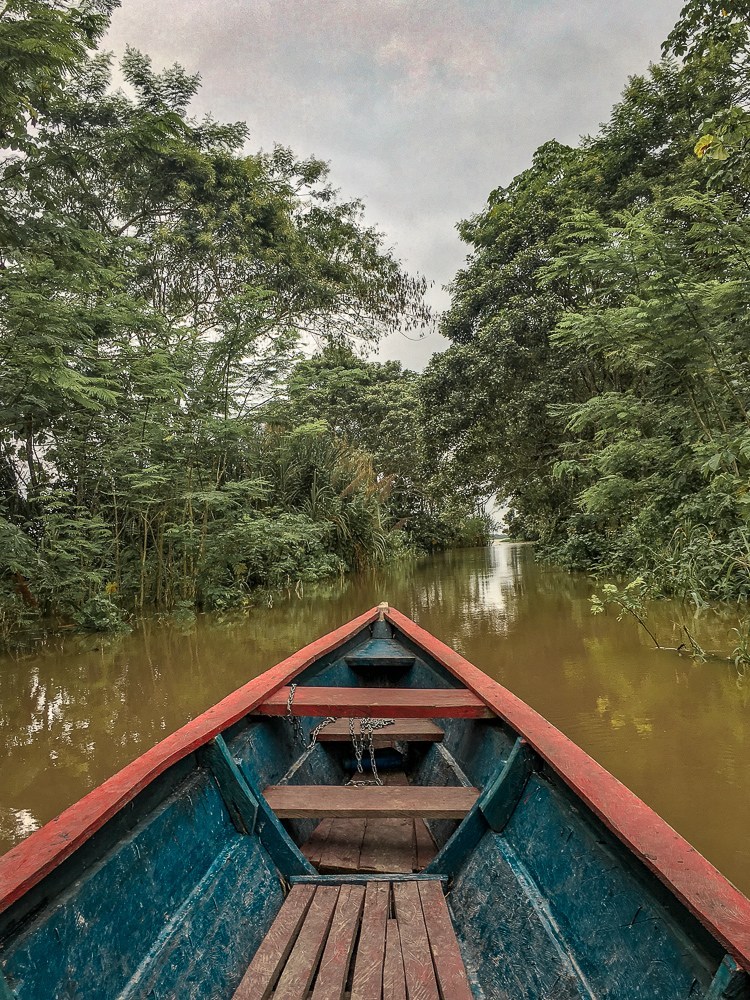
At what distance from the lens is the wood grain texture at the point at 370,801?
6.17ft

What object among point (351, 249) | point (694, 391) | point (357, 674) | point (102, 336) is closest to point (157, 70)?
point (351, 249)

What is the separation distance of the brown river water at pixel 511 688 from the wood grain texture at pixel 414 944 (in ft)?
3.62

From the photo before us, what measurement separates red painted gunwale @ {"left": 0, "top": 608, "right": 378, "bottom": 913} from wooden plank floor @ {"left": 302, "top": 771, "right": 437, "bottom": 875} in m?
0.58

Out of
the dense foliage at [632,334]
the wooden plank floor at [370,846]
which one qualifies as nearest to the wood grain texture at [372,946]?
the wooden plank floor at [370,846]

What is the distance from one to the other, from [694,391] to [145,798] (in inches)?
238

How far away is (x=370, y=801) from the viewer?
197 centimetres

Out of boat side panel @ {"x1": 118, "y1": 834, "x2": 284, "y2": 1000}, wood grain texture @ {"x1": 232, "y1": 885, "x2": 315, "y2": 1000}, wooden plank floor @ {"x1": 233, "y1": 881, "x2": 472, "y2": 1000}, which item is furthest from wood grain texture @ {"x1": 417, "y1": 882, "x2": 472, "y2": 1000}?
boat side panel @ {"x1": 118, "y1": 834, "x2": 284, "y2": 1000}

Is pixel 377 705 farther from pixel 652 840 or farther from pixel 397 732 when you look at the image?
pixel 652 840

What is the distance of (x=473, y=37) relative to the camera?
366 inches

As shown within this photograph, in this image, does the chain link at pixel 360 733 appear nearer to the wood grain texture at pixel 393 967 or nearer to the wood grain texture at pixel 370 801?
the wood grain texture at pixel 370 801

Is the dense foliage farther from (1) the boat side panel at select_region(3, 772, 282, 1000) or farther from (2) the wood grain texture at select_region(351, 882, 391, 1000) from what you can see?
(1) the boat side panel at select_region(3, 772, 282, 1000)

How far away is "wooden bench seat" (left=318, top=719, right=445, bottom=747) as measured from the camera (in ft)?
8.14

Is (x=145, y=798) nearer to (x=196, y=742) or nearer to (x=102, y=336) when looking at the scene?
(x=196, y=742)

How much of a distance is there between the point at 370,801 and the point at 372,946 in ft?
1.86
